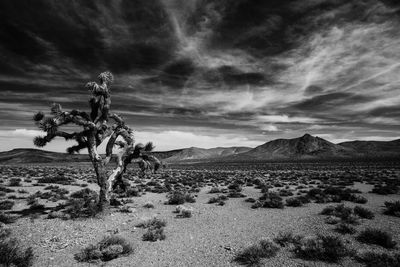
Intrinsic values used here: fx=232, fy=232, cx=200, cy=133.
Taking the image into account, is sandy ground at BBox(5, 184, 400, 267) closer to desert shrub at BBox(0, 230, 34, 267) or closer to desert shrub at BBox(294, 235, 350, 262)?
desert shrub at BBox(294, 235, 350, 262)

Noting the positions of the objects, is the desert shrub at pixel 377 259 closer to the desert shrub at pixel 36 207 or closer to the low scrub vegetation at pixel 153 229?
the low scrub vegetation at pixel 153 229

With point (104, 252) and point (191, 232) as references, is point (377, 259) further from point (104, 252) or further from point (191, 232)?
point (104, 252)

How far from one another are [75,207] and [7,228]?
329 centimetres

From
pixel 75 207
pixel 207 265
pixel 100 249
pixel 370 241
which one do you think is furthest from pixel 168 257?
pixel 75 207

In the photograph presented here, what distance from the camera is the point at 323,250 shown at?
6.84 m

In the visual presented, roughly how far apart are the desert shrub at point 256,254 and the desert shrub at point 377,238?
329cm

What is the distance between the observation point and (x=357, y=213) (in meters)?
11.7

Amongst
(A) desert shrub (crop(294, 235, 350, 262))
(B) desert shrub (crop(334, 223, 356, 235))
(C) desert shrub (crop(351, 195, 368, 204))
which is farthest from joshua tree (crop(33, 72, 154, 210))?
(C) desert shrub (crop(351, 195, 368, 204))

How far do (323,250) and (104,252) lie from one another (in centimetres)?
657

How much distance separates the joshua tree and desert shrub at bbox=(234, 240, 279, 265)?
7.78m

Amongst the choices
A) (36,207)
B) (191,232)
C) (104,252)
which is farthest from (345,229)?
(36,207)

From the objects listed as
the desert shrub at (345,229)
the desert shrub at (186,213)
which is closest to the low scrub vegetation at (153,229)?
the desert shrub at (186,213)

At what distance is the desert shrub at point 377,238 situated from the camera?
294 inches

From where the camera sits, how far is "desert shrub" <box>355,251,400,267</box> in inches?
234
